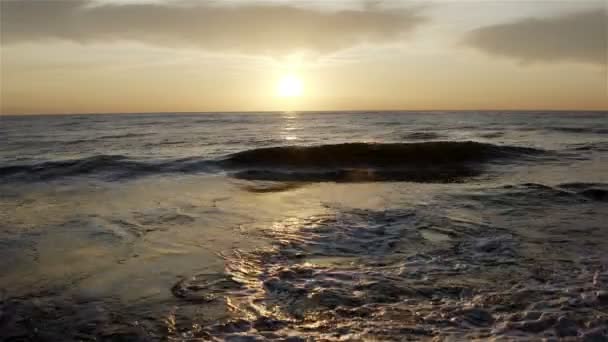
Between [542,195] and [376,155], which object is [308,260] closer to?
[542,195]

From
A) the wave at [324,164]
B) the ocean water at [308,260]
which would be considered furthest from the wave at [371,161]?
the ocean water at [308,260]

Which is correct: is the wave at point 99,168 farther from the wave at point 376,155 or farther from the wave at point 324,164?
the wave at point 376,155

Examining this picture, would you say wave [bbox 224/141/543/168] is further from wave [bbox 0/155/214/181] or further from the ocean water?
the ocean water

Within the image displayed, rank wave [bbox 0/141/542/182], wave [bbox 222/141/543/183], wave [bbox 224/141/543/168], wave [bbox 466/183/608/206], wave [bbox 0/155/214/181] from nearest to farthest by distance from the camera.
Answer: wave [bbox 466/183/608/206] → wave [bbox 222/141/543/183] → wave [bbox 0/141/542/182] → wave [bbox 0/155/214/181] → wave [bbox 224/141/543/168]

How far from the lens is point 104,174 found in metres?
13.2

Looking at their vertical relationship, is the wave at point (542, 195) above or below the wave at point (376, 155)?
below

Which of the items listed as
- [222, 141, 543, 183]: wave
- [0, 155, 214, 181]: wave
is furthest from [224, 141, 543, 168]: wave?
[0, 155, 214, 181]: wave

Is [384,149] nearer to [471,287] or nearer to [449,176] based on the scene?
[449,176]

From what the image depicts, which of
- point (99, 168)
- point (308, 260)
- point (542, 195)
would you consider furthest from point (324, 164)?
point (308, 260)

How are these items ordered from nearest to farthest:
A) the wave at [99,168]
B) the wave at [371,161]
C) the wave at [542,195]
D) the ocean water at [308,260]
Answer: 1. the ocean water at [308,260]
2. the wave at [542,195]
3. the wave at [371,161]
4. the wave at [99,168]

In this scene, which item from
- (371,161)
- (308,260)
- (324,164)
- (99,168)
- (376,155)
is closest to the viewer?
(308,260)

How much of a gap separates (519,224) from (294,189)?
5.37 metres

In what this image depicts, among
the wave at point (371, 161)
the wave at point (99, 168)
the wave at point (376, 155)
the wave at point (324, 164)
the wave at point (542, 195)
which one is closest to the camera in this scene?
the wave at point (542, 195)

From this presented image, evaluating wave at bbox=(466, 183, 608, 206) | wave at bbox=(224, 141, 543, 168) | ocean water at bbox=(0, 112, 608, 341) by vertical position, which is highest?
wave at bbox=(224, 141, 543, 168)
